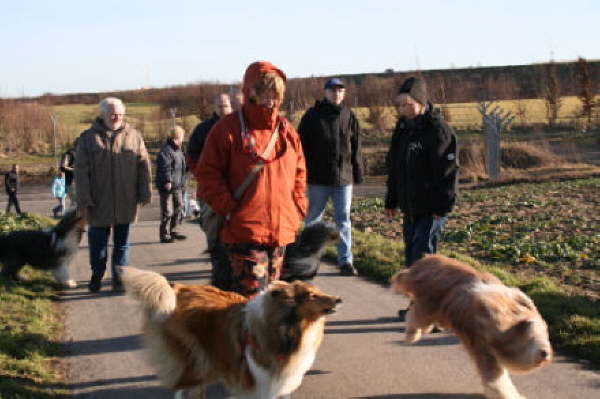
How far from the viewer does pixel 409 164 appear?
20.3 ft

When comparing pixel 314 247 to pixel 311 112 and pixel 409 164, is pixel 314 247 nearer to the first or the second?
pixel 409 164

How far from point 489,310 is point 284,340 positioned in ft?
4.49

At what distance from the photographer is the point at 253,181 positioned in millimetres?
4734

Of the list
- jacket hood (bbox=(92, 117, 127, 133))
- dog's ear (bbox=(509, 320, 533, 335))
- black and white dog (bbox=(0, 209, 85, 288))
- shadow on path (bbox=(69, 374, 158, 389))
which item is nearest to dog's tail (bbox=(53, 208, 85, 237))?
black and white dog (bbox=(0, 209, 85, 288))

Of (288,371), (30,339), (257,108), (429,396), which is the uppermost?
(257,108)

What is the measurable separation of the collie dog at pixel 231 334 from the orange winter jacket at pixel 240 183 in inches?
19.7

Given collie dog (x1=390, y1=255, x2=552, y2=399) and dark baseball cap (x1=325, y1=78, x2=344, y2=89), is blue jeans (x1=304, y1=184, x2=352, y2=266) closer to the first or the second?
dark baseball cap (x1=325, y1=78, x2=344, y2=89)

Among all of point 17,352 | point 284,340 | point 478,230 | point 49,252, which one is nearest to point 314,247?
point 284,340

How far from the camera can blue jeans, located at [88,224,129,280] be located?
7621 millimetres

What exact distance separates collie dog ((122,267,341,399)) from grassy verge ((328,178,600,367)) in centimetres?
271

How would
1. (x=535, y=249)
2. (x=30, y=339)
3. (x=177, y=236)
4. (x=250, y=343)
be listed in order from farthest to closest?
(x=177, y=236) < (x=535, y=249) < (x=30, y=339) < (x=250, y=343)

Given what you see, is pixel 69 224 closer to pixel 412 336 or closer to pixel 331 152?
pixel 331 152

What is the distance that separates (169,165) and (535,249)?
20.3 ft

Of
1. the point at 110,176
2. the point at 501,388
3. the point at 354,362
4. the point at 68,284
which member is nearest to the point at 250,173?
the point at 354,362
